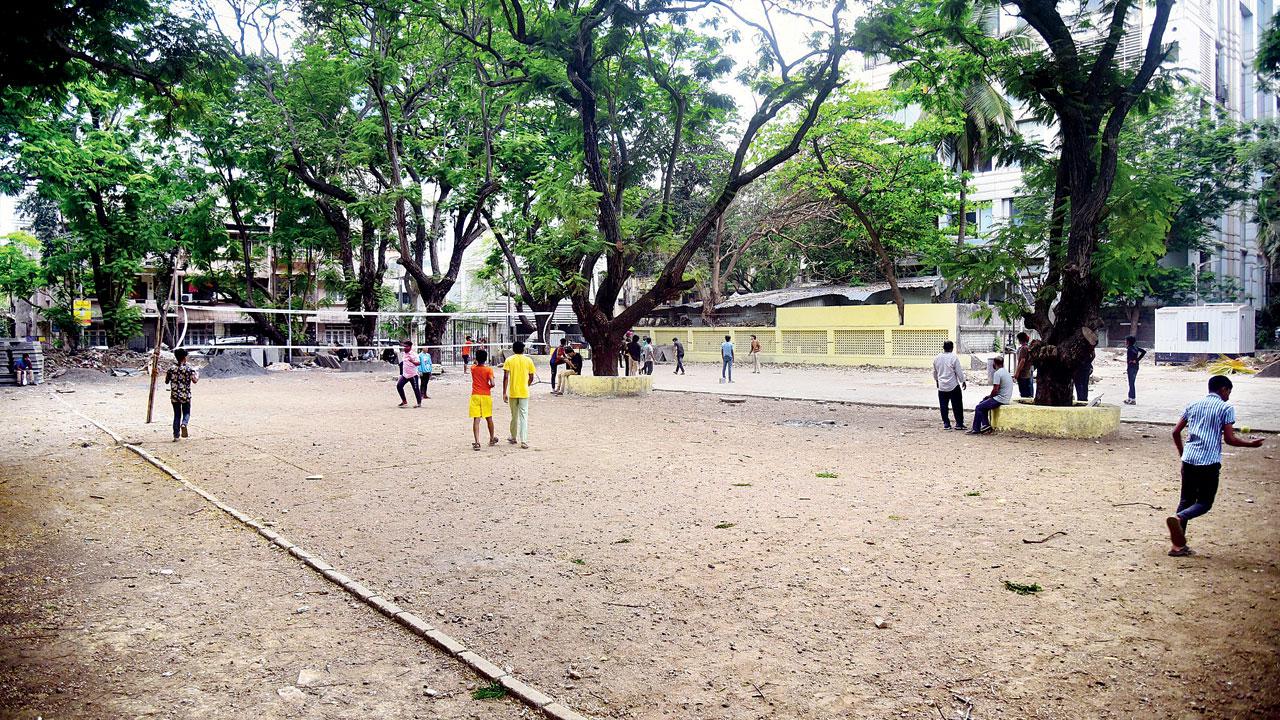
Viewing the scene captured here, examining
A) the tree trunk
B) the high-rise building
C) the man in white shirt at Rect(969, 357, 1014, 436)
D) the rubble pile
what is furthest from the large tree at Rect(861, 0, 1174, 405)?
the rubble pile

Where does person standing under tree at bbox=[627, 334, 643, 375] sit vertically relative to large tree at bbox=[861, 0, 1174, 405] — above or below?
below

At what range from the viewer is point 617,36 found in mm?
15898

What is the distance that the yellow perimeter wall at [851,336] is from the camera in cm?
3128

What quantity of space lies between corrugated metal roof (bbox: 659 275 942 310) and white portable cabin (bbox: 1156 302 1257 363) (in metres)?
8.64

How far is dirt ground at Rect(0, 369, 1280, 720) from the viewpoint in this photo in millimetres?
3770

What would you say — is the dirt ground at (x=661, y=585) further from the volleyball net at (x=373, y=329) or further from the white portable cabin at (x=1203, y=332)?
the white portable cabin at (x=1203, y=332)

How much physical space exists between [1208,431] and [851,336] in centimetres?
2895

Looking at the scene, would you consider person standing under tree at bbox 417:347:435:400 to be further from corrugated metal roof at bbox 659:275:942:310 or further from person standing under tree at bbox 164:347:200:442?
corrugated metal roof at bbox 659:275:942:310

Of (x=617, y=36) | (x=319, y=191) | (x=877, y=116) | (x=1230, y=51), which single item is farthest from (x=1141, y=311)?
(x=319, y=191)

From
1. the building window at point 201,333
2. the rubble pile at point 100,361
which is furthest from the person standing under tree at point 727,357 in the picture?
the building window at point 201,333

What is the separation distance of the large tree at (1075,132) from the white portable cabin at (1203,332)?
2168cm

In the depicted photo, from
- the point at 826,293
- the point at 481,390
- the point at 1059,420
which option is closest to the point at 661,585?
the point at 481,390

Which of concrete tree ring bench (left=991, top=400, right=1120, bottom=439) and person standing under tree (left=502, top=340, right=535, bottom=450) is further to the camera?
concrete tree ring bench (left=991, top=400, right=1120, bottom=439)

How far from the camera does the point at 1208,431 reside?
5.73m
